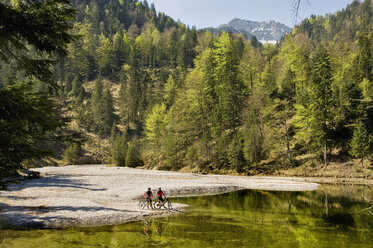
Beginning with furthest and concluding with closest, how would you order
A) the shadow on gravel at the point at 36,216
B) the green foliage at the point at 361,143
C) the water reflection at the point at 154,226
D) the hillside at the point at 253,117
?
the hillside at the point at 253,117 < the green foliage at the point at 361,143 < the shadow on gravel at the point at 36,216 < the water reflection at the point at 154,226

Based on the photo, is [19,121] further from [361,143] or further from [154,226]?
[361,143]

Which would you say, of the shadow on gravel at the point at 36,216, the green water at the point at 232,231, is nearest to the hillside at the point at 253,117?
the green water at the point at 232,231

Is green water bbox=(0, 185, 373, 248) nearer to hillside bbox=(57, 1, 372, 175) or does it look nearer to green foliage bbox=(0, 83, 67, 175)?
green foliage bbox=(0, 83, 67, 175)

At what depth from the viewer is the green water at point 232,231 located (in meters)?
13.6

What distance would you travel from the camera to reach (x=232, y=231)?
15.8 meters

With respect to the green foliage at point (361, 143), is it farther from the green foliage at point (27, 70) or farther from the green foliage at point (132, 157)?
the green foliage at point (27, 70)

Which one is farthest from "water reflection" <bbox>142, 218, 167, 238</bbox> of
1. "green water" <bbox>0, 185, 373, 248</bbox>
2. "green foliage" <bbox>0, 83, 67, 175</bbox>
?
"green foliage" <bbox>0, 83, 67, 175</bbox>

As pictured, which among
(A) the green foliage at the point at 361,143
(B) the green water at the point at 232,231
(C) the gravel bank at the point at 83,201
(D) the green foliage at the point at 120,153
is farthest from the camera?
(D) the green foliage at the point at 120,153

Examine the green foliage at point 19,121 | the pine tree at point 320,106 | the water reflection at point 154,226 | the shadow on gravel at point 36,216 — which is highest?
the pine tree at point 320,106

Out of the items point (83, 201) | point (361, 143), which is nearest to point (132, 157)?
point (83, 201)

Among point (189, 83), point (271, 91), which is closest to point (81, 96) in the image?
point (189, 83)

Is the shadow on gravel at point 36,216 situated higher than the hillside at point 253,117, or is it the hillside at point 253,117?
the hillside at point 253,117

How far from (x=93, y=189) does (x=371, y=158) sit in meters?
45.1

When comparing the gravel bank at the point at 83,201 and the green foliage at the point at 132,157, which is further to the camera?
the green foliage at the point at 132,157
